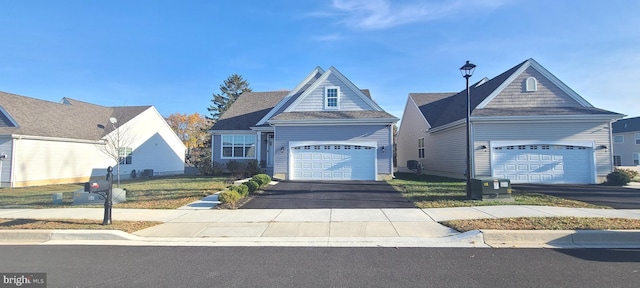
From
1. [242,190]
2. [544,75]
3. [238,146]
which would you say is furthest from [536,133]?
[238,146]

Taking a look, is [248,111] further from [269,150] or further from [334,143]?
[334,143]

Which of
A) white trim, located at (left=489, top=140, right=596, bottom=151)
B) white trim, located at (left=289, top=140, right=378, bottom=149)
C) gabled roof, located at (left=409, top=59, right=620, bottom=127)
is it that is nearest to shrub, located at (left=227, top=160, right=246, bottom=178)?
white trim, located at (left=289, top=140, right=378, bottom=149)

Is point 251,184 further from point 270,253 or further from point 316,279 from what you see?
point 316,279

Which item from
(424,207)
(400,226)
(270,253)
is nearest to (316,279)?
(270,253)

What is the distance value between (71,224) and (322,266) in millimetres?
7009

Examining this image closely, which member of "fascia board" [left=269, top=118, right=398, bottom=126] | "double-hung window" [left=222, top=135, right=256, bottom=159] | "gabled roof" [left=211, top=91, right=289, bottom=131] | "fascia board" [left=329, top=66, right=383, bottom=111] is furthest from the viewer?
"gabled roof" [left=211, top=91, right=289, bottom=131]

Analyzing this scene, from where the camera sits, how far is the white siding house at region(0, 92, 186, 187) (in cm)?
1885

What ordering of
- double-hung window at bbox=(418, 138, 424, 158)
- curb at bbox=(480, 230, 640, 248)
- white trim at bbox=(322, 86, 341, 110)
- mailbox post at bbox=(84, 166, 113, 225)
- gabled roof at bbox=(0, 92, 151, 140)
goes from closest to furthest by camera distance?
curb at bbox=(480, 230, 640, 248), mailbox post at bbox=(84, 166, 113, 225), white trim at bbox=(322, 86, 341, 110), gabled roof at bbox=(0, 92, 151, 140), double-hung window at bbox=(418, 138, 424, 158)

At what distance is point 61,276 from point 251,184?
8.03 m

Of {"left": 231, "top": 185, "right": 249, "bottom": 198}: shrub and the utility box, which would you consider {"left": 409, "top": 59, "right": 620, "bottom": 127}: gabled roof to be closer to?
the utility box

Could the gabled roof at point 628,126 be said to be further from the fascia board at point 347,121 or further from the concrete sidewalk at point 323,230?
the concrete sidewalk at point 323,230

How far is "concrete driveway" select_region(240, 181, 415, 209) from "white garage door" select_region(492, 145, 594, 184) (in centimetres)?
679

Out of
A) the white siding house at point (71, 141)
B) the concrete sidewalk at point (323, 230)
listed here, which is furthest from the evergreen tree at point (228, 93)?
the concrete sidewalk at point (323, 230)

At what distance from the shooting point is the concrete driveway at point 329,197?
1073cm
